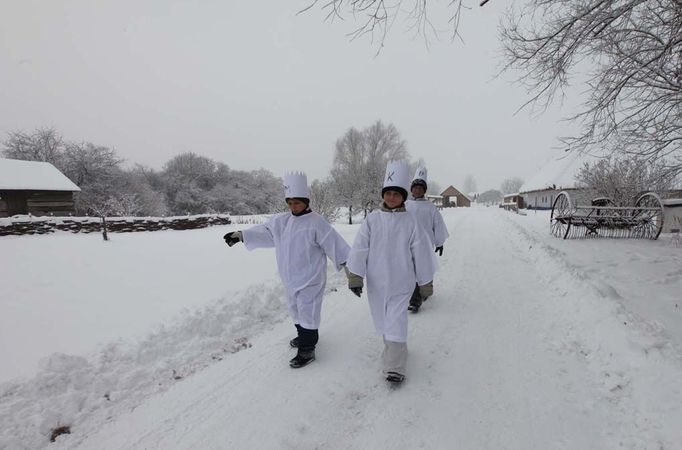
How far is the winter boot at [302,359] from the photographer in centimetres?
Answer: 328

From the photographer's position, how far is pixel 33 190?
20750mm

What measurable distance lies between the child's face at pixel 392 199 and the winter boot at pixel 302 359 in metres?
1.79

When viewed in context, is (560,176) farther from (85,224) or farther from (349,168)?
(85,224)

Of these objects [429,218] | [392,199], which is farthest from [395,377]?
[429,218]

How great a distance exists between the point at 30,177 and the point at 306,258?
2708cm

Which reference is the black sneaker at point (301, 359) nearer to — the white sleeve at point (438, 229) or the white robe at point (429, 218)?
the white robe at point (429, 218)

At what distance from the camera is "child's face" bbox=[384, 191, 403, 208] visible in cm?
323

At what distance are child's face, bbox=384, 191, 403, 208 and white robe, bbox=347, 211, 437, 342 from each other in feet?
0.32

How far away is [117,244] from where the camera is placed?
961 centimetres

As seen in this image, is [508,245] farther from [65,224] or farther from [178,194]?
[178,194]

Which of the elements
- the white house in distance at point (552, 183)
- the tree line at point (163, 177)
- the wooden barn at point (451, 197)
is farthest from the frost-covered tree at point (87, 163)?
the wooden barn at point (451, 197)

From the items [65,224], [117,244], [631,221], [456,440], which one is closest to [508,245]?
[631,221]

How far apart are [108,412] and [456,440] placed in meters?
2.83

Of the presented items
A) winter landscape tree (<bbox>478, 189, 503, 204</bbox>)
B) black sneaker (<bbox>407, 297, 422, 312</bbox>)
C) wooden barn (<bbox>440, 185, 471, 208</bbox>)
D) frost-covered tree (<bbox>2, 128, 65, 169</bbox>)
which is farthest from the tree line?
winter landscape tree (<bbox>478, 189, 503, 204</bbox>)
